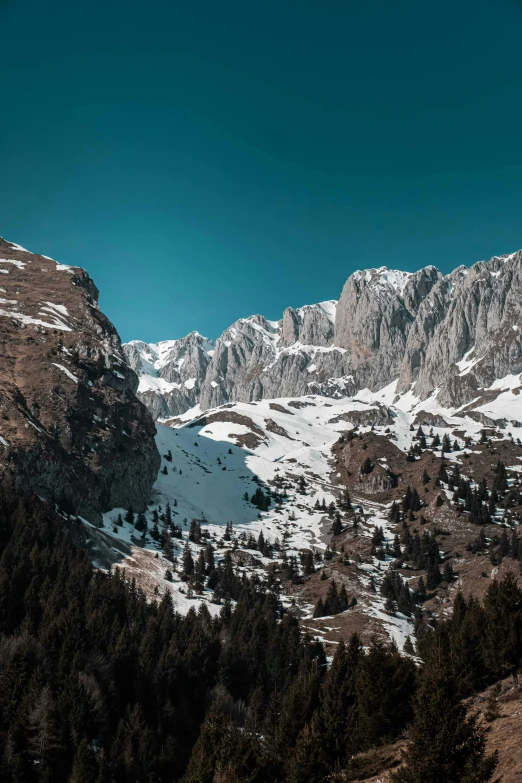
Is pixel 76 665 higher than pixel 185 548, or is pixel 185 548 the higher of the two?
pixel 185 548

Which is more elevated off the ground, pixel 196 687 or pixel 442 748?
pixel 442 748

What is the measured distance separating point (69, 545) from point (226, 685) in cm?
5311

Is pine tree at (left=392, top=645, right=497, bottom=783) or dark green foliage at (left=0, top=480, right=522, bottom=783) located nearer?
pine tree at (left=392, top=645, right=497, bottom=783)

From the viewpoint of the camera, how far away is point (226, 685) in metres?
99.2

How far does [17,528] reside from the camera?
401 ft

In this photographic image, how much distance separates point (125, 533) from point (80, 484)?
21.7m

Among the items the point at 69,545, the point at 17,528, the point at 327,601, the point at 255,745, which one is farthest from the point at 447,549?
the point at 255,745

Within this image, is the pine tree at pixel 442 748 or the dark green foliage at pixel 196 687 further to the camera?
the dark green foliage at pixel 196 687

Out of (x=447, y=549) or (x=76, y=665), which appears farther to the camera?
(x=447, y=549)

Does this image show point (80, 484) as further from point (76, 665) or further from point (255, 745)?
point (255, 745)

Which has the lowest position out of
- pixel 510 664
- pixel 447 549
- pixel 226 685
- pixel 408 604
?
pixel 226 685

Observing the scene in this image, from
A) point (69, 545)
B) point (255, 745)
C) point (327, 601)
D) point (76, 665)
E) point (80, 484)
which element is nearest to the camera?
point (255, 745)

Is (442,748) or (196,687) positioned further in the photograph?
(196,687)

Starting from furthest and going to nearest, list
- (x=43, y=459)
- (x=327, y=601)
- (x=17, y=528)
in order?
(x=43, y=459), (x=327, y=601), (x=17, y=528)
